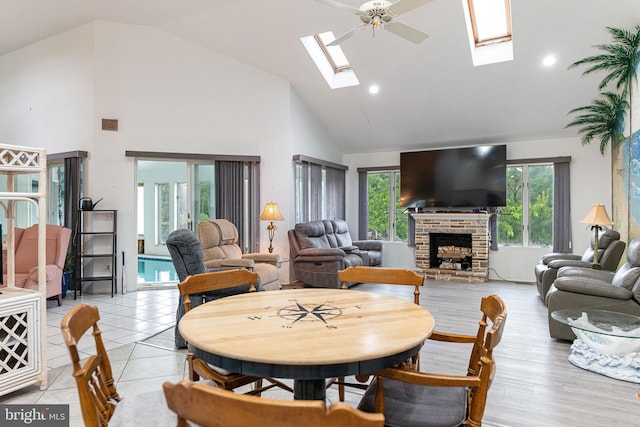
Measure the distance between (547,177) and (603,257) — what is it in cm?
235

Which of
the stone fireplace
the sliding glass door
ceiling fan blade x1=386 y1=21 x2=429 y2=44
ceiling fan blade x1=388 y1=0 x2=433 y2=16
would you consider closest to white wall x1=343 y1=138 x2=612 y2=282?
the stone fireplace

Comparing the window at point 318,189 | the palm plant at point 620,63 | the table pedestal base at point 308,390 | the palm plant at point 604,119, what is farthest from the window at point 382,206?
the table pedestal base at point 308,390

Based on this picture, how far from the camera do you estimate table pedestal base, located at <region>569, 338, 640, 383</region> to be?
2838mm

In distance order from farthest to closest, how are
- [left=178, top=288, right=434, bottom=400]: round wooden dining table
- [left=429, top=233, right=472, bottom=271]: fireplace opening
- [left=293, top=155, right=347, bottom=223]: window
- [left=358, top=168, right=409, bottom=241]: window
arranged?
[left=358, top=168, right=409, bottom=241]: window, [left=429, top=233, right=472, bottom=271]: fireplace opening, [left=293, top=155, right=347, bottom=223]: window, [left=178, top=288, right=434, bottom=400]: round wooden dining table

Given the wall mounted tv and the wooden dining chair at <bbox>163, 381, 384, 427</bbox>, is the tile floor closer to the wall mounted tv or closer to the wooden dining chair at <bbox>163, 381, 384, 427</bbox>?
the wooden dining chair at <bbox>163, 381, 384, 427</bbox>

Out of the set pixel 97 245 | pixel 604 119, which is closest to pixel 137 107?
pixel 97 245

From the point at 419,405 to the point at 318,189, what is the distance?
5875mm

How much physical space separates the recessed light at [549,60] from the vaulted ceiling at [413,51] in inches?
2.8

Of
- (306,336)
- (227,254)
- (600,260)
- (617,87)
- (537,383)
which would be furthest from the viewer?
(227,254)

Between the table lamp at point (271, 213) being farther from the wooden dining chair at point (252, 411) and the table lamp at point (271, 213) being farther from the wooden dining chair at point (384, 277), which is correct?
the wooden dining chair at point (252, 411)

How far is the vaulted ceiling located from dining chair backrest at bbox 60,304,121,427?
181 inches

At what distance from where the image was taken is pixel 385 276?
8.17 ft

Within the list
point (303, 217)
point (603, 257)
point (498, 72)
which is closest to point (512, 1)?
point (498, 72)

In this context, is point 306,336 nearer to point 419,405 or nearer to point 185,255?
point 419,405
